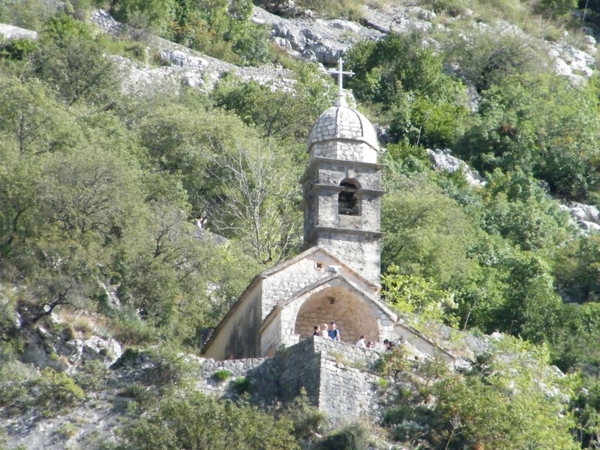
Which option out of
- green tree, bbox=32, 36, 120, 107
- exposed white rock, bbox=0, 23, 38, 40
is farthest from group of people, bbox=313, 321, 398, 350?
exposed white rock, bbox=0, 23, 38, 40

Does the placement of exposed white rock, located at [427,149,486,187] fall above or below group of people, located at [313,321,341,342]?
below

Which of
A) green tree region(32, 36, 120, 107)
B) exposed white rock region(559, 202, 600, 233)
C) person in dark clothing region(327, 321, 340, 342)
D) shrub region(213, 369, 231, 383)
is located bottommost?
exposed white rock region(559, 202, 600, 233)

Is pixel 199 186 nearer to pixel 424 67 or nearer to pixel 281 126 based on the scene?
pixel 281 126

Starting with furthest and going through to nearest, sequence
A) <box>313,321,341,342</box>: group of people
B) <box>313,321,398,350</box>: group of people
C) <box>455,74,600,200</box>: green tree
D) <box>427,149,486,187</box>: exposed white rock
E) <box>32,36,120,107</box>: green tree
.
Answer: <box>455,74,600,200</box>: green tree, <box>427,149,486,187</box>: exposed white rock, <box>32,36,120,107</box>: green tree, <box>313,321,341,342</box>: group of people, <box>313,321,398,350</box>: group of people

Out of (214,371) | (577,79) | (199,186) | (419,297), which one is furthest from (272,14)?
(214,371)

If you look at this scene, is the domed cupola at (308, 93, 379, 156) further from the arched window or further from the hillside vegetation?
the hillside vegetation

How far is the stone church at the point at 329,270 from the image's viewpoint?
4328 centimetres

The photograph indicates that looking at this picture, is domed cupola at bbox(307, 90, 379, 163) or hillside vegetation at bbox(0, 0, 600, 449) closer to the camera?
hillside vegetation at bbox(0, 0, 600, 449)

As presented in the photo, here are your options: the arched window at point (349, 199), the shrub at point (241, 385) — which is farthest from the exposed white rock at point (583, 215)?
the shrub at point (241, 385)

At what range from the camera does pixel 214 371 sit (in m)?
40.6

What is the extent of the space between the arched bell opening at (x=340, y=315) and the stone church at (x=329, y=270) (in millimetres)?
24

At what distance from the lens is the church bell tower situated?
45.6m

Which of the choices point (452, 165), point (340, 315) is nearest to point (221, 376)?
point (340, 315)

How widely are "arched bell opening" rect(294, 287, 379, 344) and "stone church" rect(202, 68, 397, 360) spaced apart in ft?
0.08
